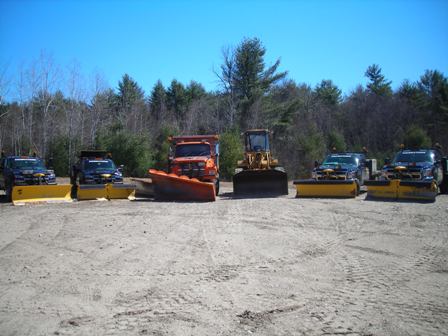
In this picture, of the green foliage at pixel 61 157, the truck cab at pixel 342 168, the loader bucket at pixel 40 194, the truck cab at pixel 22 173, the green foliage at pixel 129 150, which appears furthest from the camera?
the green foliage at pixel 129 150

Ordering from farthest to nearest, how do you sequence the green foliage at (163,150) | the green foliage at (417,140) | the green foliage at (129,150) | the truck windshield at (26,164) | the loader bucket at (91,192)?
the green foliage at (417,140) → the green foliage at (163,150) → the green foliage at (129,150) → the truck windshield at (26,164) → the loader bucket at (91,192)

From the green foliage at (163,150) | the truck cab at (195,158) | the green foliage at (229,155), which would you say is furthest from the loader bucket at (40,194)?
the green foliage at (163,150)

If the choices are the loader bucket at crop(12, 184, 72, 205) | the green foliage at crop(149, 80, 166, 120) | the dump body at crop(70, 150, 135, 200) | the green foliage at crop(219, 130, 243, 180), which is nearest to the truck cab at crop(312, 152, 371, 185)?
the dump body at crop(70, 150, 135, 200)

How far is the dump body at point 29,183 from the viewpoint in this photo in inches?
648

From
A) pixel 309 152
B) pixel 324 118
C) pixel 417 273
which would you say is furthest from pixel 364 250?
pixel 324 118

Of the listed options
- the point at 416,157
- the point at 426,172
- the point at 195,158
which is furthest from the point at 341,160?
the point at 195,158

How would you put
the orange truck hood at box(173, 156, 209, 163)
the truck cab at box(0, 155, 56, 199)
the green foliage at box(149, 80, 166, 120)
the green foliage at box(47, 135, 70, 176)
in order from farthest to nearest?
the green foliage at box(149, 80, 166, 120) < the green foliage at box(47, 135, 70, 176) < the orange truck hood at box(173, 156, 209, 163) < the truck cab at box(0, 155, 56, 199)

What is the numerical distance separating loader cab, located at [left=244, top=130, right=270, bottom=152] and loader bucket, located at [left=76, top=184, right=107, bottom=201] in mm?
7150

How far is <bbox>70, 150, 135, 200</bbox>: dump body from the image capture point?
1747 centimetres

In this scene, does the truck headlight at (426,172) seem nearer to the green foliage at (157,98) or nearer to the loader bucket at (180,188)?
the loader bucket at (180,188)

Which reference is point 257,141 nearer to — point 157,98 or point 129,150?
point 129,150

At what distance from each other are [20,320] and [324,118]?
53662mm

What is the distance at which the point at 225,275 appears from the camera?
6676 mm

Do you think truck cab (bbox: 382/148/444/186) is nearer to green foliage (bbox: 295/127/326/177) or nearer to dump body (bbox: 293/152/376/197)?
dump body (bbox: 293/152/376/197)
